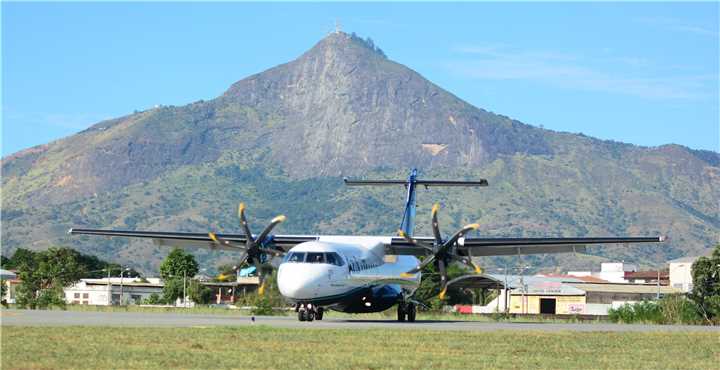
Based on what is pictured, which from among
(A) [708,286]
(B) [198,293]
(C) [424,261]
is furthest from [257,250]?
(B) [198,293]

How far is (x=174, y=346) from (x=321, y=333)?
6.92 meters

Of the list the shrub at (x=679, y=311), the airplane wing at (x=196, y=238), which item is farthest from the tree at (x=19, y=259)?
the shrub at (x=679, y=311)

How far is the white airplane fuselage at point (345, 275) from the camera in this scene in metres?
40.9

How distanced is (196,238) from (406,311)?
9162mm

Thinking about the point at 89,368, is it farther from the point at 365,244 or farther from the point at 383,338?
the point at 365,244

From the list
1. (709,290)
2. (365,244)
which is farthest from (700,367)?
(709,290)

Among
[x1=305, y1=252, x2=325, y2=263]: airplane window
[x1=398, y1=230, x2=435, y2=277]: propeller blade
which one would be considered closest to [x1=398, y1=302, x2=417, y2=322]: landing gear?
[x1=398, y1=230, x2=435, y2=277]: propeller blade

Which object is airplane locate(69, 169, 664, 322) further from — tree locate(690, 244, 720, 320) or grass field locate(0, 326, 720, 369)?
tree locate(690, 244, 720, 320)

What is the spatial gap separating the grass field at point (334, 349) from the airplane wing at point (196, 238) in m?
14.5

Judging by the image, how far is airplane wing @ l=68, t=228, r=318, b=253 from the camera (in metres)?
48.2

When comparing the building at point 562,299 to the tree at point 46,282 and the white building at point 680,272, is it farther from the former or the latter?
the white building at point 680,272

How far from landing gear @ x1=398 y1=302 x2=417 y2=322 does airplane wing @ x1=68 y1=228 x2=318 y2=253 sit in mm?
4456

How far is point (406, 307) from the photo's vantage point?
48344 millimetres

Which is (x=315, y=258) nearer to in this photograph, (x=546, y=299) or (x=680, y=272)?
(x=546, y=299)
